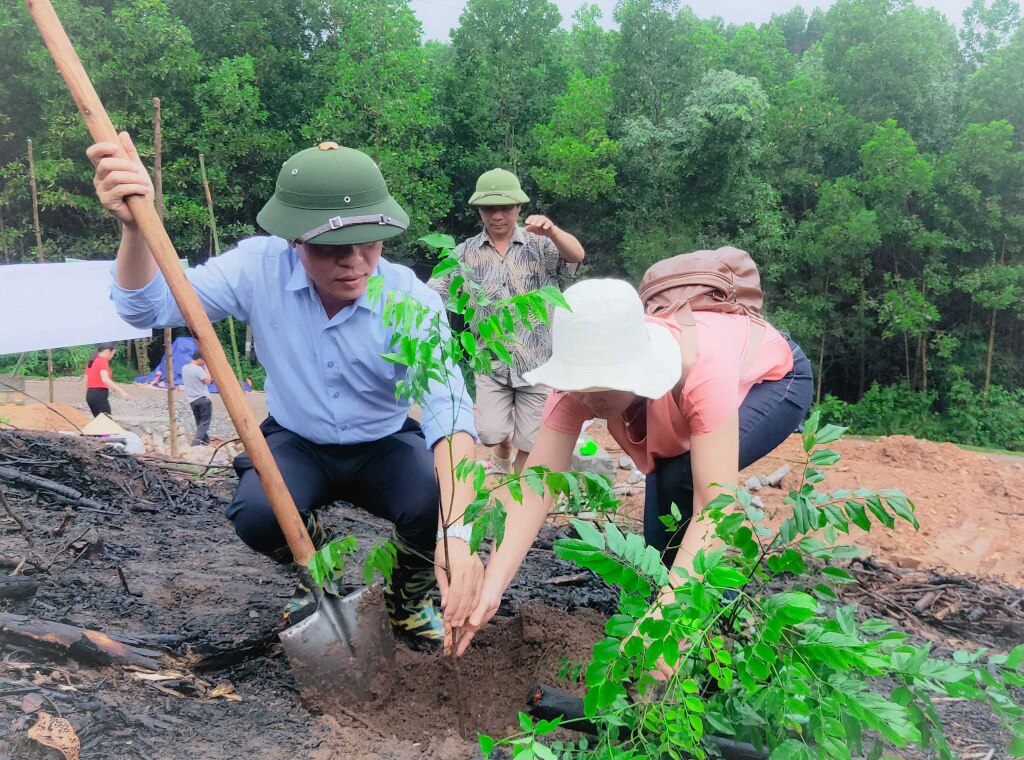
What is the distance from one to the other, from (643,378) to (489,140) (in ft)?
72.1

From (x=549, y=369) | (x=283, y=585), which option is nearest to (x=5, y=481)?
(x=283, y=585)

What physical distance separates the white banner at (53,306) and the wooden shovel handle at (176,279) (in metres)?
4.86

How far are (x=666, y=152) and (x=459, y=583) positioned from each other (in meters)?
17.7

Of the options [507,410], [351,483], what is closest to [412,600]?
[351,483]

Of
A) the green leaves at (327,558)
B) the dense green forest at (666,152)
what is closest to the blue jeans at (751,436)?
the green leaves at (327,558)

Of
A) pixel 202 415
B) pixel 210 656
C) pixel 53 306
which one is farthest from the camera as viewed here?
pixel 202 415

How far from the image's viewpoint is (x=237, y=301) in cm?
273

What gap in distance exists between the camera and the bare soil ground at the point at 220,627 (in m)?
2.20

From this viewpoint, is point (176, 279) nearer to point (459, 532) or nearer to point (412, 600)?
point (459, 532)

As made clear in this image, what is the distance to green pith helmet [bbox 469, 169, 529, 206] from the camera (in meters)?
5.39

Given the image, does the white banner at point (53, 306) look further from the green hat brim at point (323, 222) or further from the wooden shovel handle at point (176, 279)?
the green hat brim at point (323, 222)

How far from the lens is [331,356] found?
2701mm

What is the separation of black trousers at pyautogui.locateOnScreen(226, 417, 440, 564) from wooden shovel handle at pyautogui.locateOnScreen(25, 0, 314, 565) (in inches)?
9.0

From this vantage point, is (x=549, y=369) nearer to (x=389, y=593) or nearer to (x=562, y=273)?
(x=389, y=593)
